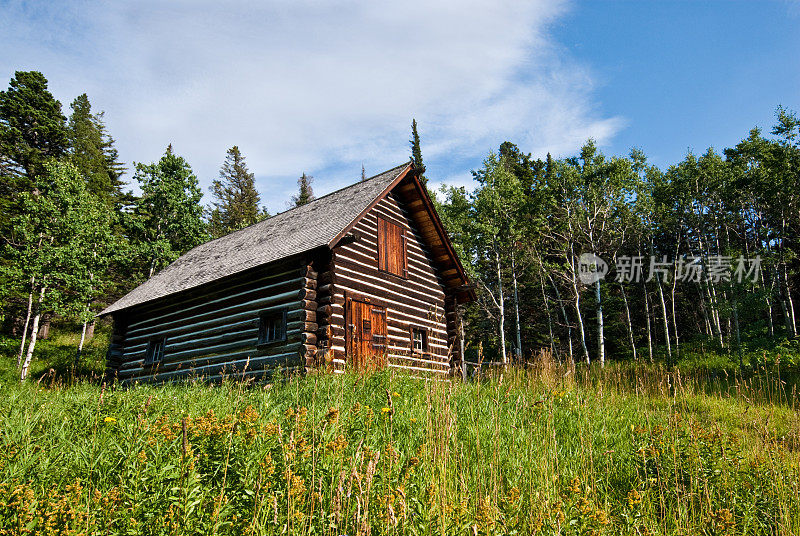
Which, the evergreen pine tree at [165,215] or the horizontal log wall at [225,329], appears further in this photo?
the evergreen pine tree at [165,215]

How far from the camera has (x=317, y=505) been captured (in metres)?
3.43

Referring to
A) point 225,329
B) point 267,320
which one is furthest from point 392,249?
point 225,329

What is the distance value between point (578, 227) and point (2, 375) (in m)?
30.6

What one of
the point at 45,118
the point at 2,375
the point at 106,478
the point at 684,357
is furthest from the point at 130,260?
the point at 684,357

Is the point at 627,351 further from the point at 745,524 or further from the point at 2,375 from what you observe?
the point at 2,375

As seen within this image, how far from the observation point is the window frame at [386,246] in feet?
49.5

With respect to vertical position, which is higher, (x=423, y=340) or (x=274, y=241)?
(x=274, y=241)

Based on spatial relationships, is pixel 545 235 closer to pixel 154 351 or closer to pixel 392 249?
pixel 392 249

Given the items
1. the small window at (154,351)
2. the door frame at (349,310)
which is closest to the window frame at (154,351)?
the small window at (154,351)

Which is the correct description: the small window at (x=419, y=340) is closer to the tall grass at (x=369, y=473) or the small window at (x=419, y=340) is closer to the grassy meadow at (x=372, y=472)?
the grassy meadow at (x=372, y=472)

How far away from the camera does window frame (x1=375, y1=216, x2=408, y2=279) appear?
1508cm

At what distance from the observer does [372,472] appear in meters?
2.32

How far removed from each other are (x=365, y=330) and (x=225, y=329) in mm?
4459

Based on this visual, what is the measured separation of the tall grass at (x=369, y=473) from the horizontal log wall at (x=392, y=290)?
5.39m
